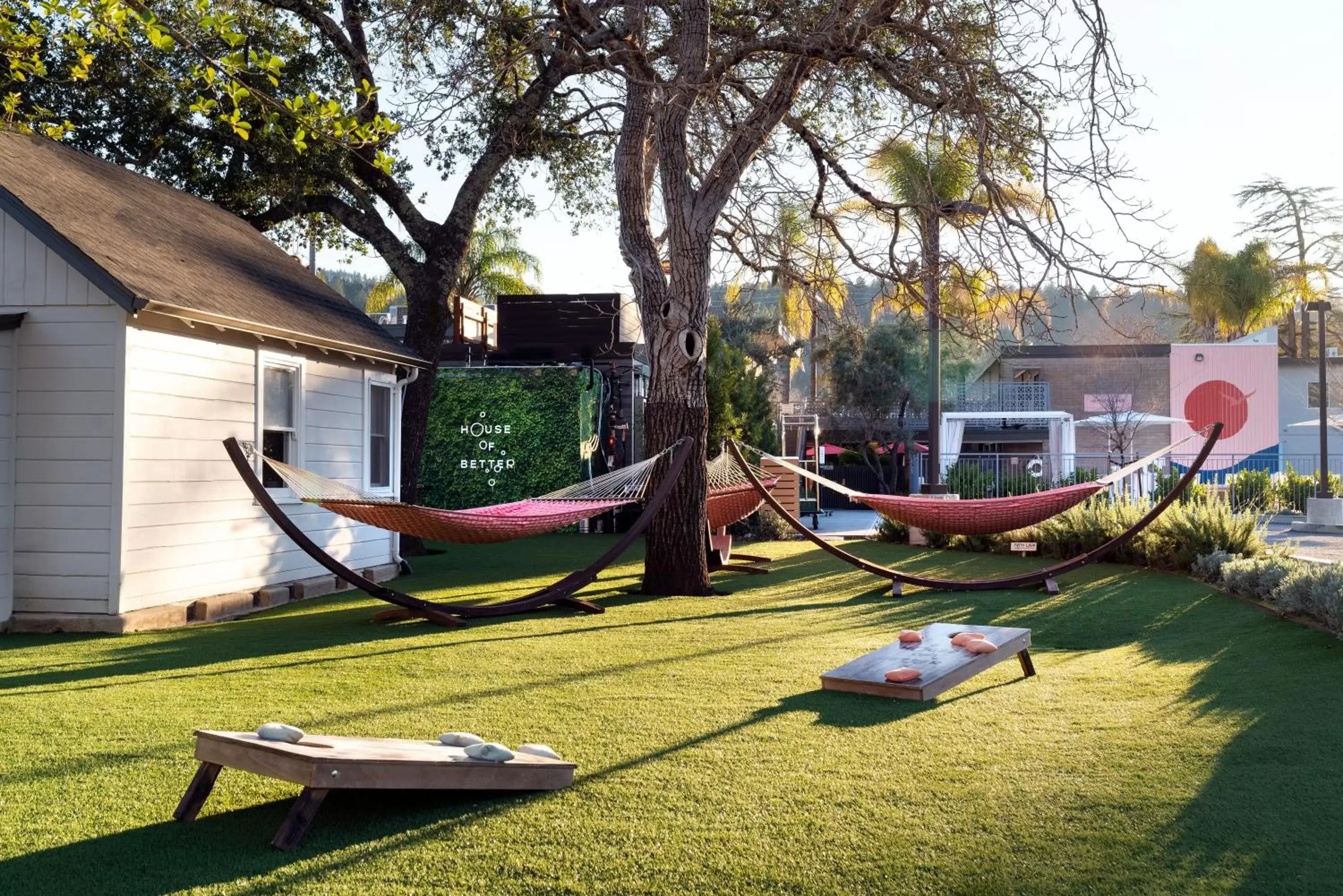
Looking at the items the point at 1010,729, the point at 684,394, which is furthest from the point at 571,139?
the point at 1010,729

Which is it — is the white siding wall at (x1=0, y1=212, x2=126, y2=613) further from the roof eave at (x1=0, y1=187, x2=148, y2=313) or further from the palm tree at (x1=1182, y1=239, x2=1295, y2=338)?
the palm tree at (x1=1182, y1=239, x2=1295, y2=338)

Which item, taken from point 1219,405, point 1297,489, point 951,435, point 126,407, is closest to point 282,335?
point 126,407

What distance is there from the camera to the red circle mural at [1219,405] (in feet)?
90.2

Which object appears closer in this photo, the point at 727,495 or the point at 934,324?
the point at 727,495

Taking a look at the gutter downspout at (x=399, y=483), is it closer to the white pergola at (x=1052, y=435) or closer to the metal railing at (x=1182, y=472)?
the metal railing at (x=1182, y=472)

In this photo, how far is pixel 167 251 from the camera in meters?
8.42

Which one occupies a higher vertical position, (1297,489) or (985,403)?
(985,403)

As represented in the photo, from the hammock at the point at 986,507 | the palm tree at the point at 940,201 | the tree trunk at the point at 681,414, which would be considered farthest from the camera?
the tree trunk at the point at 681,414

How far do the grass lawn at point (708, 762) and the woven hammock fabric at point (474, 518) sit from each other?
69 centimetres

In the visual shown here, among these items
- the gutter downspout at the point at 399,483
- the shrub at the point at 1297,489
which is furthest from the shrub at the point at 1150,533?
the shrub at the point at 1297,489

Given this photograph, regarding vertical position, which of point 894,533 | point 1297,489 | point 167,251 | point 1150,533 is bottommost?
point 894,533

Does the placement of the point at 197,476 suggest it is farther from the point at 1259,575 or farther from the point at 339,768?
the point at 1259,575

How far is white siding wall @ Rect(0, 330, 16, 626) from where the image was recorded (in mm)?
7207

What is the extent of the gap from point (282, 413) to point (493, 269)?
16.8 meters
